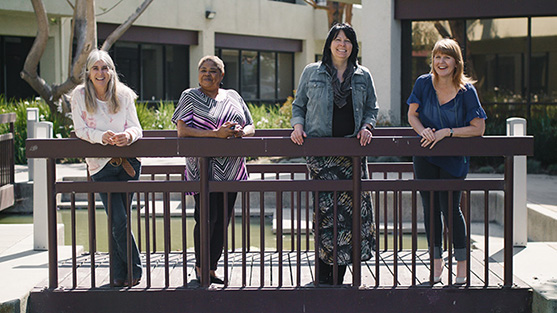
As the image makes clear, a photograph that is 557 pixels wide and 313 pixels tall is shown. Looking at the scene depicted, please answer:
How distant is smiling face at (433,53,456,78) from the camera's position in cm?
505

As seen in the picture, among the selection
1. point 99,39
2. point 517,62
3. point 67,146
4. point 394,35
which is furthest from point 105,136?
point 99,39

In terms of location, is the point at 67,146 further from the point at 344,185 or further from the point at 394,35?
the point at 394,35

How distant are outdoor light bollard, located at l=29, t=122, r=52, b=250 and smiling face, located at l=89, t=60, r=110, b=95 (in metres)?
1.60

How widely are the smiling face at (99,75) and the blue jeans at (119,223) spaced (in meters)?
0.52

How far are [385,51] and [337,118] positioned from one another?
1005 centimetres

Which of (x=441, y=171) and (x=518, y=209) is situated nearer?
(x=441, y=171)

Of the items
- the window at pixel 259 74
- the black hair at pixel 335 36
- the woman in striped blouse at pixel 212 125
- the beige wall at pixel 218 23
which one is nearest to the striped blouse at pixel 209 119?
the woman in striped blouse at pixel 212 125

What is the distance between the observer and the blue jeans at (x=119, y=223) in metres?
4.96

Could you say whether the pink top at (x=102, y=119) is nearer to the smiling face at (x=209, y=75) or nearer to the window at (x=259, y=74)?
the smiling face at (x=209, y=75)

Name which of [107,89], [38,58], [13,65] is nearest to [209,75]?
[107,89]

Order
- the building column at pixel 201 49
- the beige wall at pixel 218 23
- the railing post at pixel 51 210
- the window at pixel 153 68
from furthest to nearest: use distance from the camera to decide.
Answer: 1. the building column at pixel 201 49
2. the window at pixel 153 68
3. the beige wall at pixel 218 23
4. the railing post at pixel 51 210

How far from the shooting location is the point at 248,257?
6043 mm

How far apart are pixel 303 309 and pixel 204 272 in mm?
668

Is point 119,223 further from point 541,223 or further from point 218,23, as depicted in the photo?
point 218,23
